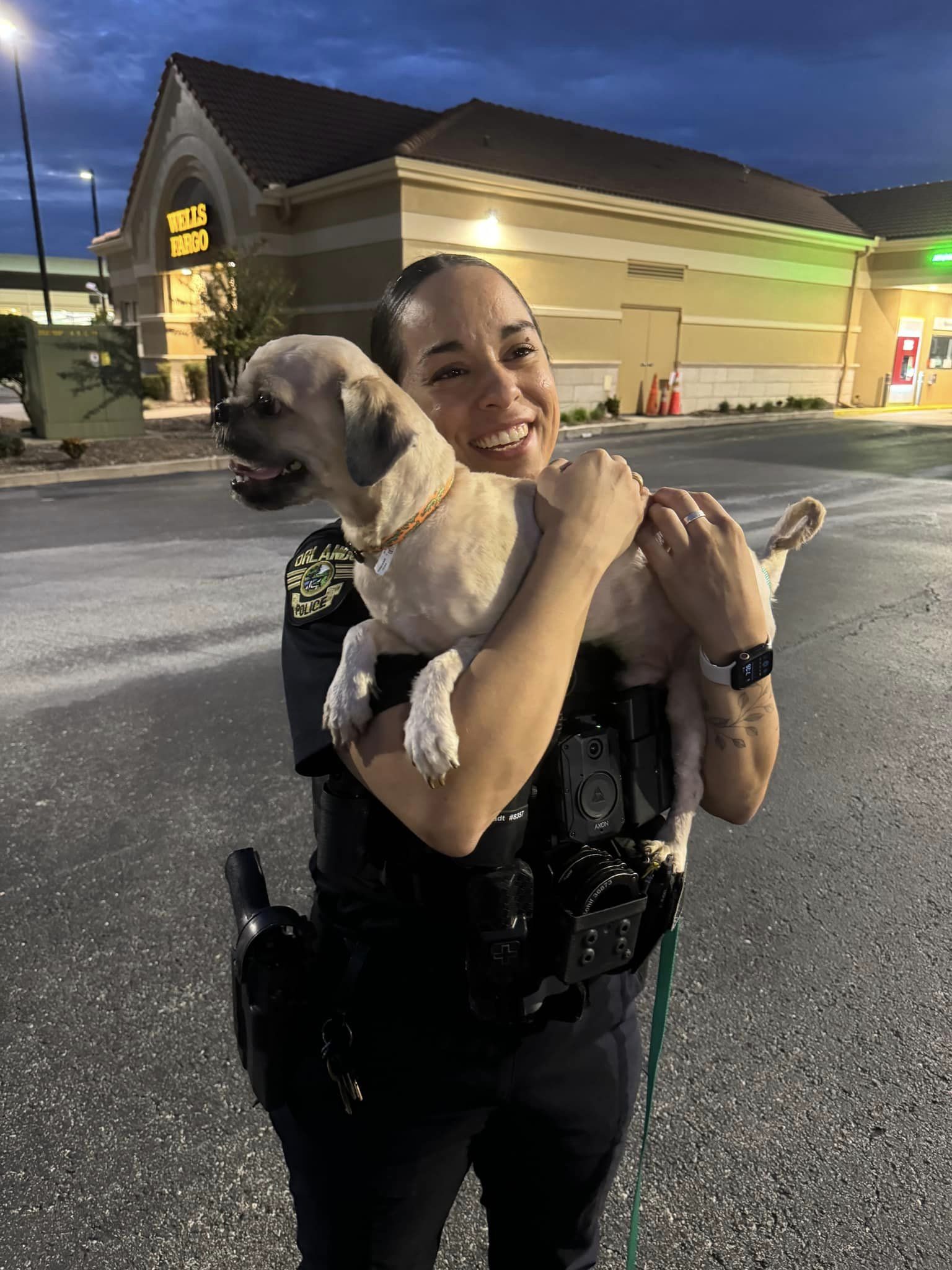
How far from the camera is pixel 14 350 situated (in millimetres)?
19016

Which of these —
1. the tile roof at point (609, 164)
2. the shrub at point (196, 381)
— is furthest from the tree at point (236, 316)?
the shrub at point (196, 381)

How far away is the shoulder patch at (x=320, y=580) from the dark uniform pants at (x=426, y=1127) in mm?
652

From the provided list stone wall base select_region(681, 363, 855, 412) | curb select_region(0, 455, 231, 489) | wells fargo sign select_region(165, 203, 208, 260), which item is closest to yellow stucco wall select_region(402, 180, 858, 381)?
stone wall base select_region(681, 363, 855, 412)

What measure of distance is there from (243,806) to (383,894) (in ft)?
9.96

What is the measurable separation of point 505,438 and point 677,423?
2540cm

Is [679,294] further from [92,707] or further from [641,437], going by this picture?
[92,707]

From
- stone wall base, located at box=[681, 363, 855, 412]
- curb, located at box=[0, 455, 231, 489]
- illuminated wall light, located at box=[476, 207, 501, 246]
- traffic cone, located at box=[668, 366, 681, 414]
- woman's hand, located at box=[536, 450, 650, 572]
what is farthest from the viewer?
stone wall base, located at box=[681, 363, 855, 412]

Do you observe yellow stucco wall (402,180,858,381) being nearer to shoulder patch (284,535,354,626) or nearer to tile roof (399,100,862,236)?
tile roof (399,100,862,236)

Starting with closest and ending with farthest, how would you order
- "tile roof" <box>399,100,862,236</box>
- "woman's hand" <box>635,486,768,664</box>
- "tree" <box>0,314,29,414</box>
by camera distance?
"woman's hand" <box>635,486,768,664</box>
"tree" <box>0,314,29,414</box>
"tile roof" <box>399,100,862,236</box>

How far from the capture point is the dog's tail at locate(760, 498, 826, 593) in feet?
6.58

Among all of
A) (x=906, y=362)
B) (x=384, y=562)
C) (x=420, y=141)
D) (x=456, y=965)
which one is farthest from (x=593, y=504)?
(x=906, y=362)

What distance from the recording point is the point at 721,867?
3980 millimetres

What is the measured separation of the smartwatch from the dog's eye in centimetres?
99

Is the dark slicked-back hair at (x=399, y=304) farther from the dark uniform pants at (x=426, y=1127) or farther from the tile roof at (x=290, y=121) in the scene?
the tile roof at (x=290, y=121)
